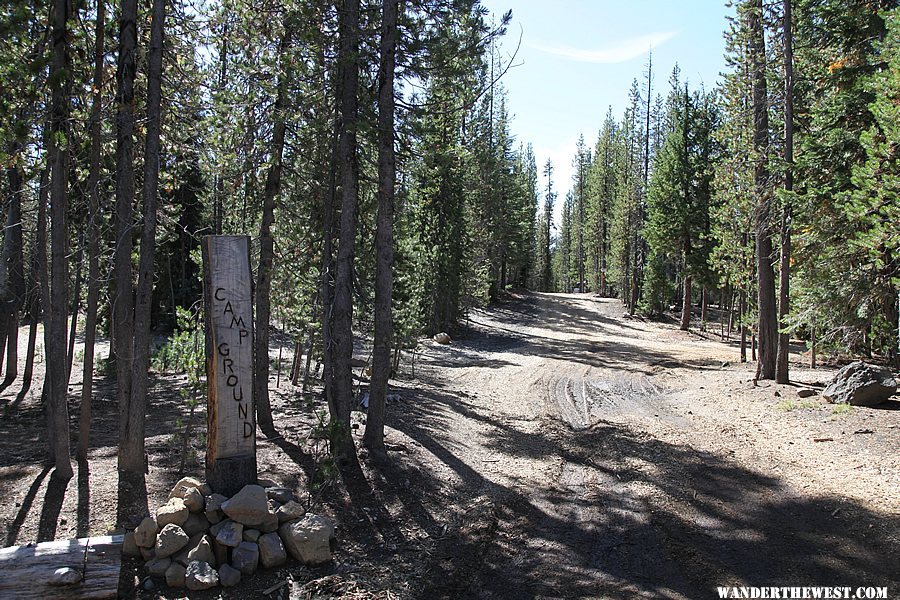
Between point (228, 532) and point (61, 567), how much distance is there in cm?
123

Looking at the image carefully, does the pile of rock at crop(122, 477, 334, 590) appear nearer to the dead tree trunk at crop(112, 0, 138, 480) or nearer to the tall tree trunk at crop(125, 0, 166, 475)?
the tall tree trunk at crop(125, 0, 166, 475)

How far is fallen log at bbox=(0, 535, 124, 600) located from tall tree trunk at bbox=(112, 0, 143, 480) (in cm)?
211

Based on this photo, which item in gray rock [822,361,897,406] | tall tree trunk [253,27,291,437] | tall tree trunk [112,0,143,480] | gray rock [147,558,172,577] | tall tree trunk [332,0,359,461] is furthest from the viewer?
gray rock [822,361,897,406]

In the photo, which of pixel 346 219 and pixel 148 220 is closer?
pixel 148 220

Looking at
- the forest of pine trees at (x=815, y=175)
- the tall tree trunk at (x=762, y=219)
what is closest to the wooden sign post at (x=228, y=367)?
the forest of pine trees at (x=815, y=175)

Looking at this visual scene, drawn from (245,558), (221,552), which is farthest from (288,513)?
(221,552)

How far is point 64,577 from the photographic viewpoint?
4359 millimetres

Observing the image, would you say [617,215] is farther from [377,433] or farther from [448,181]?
[377,433]

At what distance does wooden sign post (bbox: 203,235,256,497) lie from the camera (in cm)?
572

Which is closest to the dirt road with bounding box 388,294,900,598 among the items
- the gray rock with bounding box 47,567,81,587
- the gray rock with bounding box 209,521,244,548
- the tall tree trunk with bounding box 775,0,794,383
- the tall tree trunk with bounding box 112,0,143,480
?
the tall tree trunk with bounding box 775,0,794,383

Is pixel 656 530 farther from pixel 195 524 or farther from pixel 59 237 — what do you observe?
pixel 59 237

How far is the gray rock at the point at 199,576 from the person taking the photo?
473 centimetres

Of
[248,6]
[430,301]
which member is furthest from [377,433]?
[430,301]

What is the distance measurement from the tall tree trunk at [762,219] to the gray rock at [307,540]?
13.6 m
